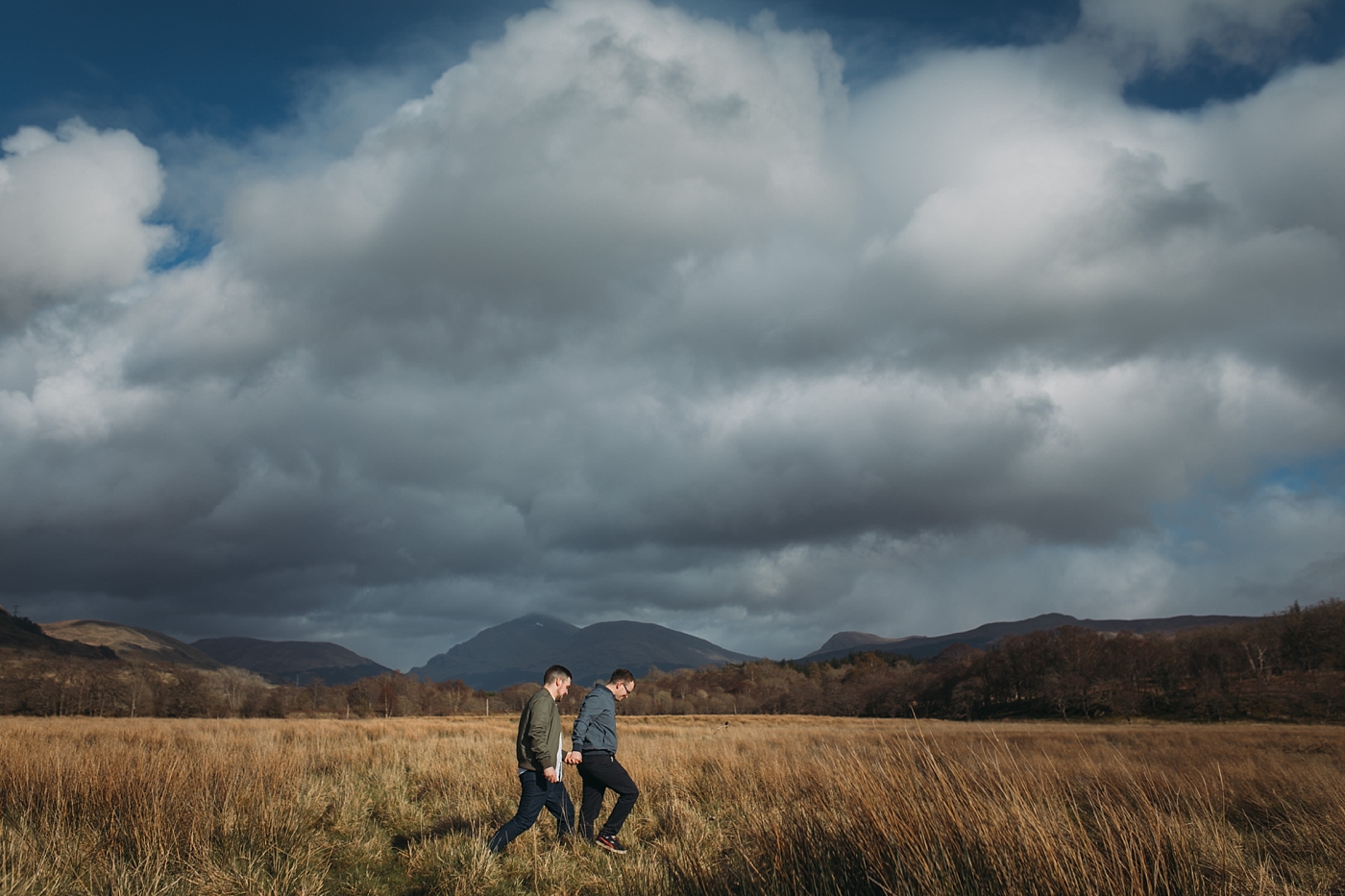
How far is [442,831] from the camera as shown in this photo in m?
8.12

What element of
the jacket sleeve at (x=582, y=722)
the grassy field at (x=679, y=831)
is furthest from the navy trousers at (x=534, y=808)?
the jacket sleeve at (x=582, y=722)

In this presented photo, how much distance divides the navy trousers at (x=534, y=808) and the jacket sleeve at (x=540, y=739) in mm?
202

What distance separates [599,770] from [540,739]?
85cm

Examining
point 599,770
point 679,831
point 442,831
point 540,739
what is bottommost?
point 442,831

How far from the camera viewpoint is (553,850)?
22.0ft

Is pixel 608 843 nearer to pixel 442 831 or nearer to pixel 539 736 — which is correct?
pixel 539 736

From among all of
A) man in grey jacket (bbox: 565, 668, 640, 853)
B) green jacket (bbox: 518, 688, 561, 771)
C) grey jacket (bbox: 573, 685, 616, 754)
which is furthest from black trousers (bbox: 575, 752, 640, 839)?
green jacket (bbox: 518, 688, 561, 771)

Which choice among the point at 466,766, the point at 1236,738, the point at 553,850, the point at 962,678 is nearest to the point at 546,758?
the point at 553,850

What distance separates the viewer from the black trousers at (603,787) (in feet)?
23.4

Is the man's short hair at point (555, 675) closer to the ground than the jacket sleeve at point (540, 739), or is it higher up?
higher up

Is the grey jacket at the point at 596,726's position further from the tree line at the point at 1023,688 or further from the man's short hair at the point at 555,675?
the tree line at the point at 1023,688

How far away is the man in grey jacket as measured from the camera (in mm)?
7125

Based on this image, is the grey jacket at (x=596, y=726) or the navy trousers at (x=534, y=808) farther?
the grey jacket at (x=596, y=726)

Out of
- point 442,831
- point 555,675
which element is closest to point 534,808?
point 555,675
